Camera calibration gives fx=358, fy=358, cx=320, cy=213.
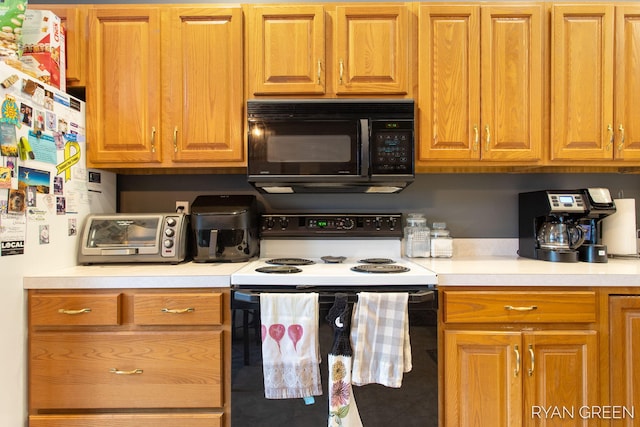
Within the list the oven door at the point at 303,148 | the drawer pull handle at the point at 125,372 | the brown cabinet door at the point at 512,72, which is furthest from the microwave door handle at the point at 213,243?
the brown cabinet door at the point at 512,72

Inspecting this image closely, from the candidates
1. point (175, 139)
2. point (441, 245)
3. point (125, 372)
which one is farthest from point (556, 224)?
point (125, 372)

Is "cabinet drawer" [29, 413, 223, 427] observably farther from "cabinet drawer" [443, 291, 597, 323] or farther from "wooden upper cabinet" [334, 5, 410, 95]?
"wooden upper cabinet" [334, 5, 410, 95]

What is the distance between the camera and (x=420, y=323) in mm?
1340

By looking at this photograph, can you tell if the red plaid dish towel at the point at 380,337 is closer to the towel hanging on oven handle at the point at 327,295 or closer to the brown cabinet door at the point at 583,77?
the towel hanging on oven handle at the point at 327,295

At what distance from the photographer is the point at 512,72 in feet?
5.54

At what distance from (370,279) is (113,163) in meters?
1.33

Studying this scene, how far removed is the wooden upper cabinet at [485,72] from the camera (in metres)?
1.69

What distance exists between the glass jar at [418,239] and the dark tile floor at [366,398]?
1.96 ft

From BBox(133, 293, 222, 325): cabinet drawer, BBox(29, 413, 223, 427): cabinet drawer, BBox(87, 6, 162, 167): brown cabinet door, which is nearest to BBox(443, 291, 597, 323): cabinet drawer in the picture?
BBox(133, 293, 222, 325): cabinet drawer

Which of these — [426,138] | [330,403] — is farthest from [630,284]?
[330,403]

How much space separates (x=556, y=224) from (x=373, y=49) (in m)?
1.23

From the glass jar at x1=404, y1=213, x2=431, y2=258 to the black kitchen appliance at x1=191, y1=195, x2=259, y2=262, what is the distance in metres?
0.84

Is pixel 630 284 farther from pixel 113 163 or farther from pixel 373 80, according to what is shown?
pixel 113 163

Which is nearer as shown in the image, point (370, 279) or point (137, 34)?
point (370, 279)
